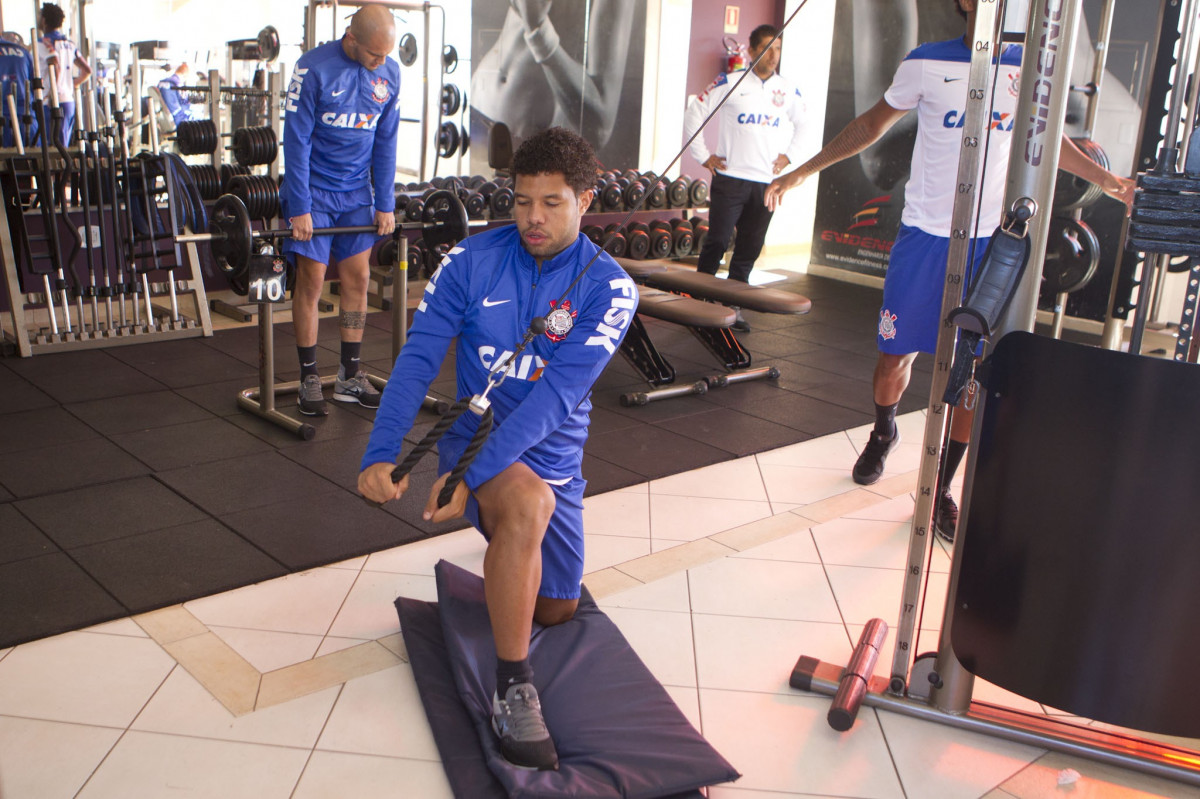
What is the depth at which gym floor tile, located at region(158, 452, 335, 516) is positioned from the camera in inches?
121

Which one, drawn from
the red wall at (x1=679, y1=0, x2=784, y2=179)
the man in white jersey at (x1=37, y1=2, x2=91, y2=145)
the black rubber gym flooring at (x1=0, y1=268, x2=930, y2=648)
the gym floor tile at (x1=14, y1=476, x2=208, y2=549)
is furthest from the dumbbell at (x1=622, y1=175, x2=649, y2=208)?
the gym floor tile at (x1=14, y1=476, x2=208, y2=549)

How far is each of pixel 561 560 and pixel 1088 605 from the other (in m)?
1.04

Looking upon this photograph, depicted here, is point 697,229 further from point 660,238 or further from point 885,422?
point 885,422

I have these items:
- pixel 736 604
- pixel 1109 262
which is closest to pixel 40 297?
pixel 736 604

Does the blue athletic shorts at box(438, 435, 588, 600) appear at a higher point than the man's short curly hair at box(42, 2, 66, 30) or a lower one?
lower

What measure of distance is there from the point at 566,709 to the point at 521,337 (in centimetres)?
76

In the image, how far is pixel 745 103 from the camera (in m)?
5.58

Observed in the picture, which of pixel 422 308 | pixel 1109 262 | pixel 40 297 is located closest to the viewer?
pixel 422 308

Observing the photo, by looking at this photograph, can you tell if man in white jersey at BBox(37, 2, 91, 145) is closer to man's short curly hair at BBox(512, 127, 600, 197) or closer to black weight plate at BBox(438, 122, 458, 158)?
black weight plate at BBox(438, 122, 458, 158)

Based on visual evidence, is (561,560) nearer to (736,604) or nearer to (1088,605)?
(736,604)

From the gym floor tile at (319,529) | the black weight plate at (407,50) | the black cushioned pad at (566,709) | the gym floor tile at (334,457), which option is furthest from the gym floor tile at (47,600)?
the black weight plate at (407,50)

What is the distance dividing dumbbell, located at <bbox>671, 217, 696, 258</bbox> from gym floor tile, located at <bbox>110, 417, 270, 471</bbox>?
4108mm

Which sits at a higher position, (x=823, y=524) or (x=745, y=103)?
(x=745, y=103)

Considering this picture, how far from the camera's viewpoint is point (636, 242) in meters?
6.66
